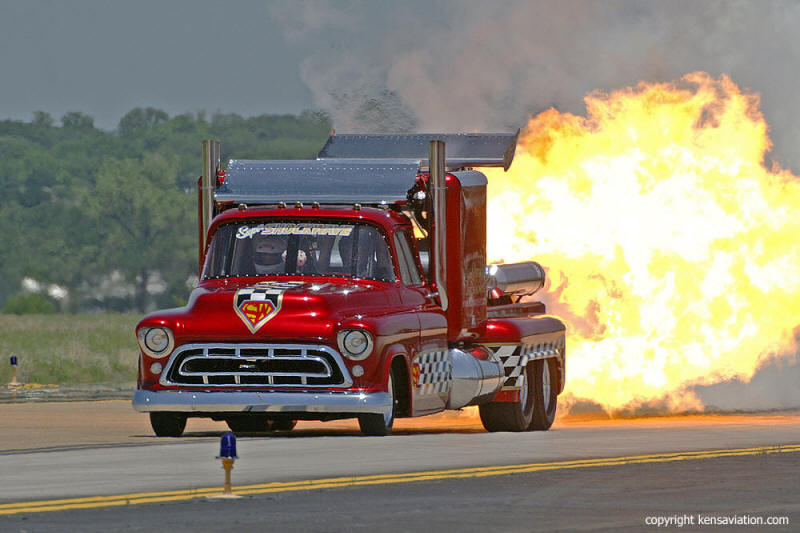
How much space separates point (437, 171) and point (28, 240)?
102 meters

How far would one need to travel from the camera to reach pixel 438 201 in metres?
23.5

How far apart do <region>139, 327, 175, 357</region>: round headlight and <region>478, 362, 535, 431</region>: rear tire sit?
16.6 feet

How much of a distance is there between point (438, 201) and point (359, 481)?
687cm

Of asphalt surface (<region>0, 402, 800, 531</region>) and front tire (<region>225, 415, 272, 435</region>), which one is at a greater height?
front tire (<region>225, 415, 272, 435</region>)

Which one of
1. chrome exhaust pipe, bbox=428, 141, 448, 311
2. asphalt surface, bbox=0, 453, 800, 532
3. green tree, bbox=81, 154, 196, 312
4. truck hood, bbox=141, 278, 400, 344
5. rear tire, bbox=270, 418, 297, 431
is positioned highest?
green tree, bbox=81, 154, 196, 312

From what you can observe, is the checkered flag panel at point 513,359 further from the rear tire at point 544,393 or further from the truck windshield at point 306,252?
the truck windshield at point 306,252

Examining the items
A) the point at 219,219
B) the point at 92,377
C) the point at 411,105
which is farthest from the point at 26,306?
the point at 219,219

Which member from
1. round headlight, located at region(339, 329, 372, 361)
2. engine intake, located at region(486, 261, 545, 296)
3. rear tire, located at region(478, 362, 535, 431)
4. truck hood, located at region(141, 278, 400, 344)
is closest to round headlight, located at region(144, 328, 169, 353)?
truck hood, located at region(141, 278, 400, 344)

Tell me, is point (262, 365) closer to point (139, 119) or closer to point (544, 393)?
point (544, 393)

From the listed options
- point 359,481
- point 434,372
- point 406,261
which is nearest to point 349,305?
point 406,261

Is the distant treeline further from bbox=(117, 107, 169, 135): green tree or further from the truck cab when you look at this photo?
the truck cab

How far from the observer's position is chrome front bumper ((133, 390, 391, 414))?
21094mm

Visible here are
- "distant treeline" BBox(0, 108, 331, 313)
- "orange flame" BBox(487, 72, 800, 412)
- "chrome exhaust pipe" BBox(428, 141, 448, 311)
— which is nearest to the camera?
"chrome exhaust pipe" BBox(428, 141, 448, 311)

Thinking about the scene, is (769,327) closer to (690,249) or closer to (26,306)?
(690,249)
